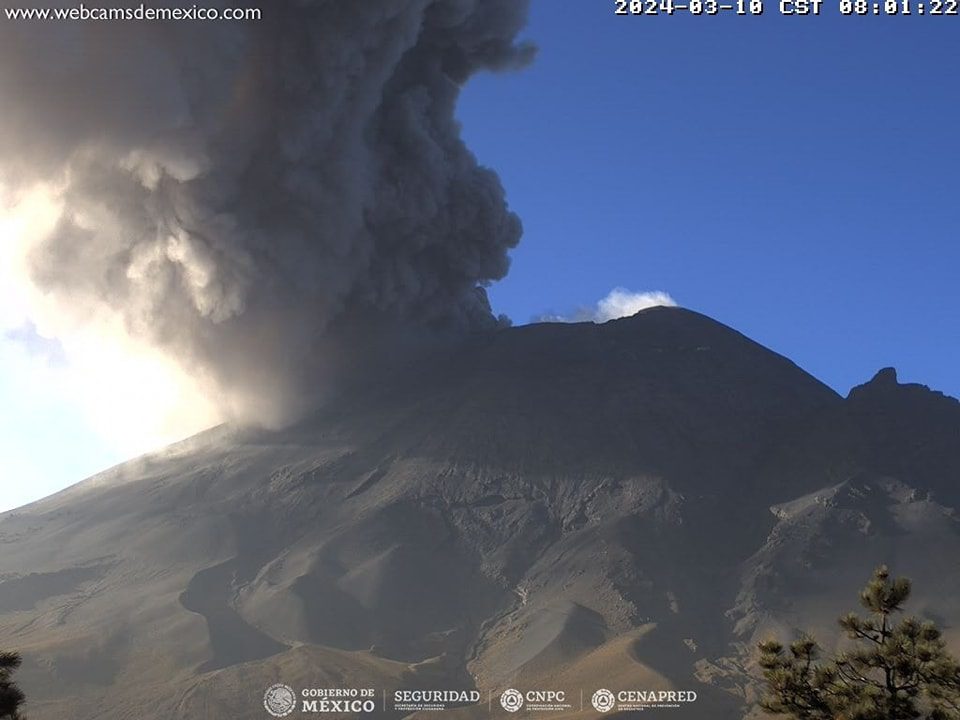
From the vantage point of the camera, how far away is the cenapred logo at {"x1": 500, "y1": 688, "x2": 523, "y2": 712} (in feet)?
133

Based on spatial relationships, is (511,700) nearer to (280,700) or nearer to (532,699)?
(532,699)

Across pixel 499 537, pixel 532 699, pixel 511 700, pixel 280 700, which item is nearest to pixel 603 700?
pixel 532 699

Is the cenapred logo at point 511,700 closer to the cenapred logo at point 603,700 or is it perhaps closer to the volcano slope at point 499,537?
the volcano slope at point 499,537

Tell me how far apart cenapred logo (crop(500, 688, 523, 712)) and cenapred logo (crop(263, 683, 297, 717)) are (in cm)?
873

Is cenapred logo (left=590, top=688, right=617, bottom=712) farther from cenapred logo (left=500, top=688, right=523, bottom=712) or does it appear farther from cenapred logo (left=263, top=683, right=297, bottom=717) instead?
cenapred logo (left=263, top=683, right=297, bottom=717)

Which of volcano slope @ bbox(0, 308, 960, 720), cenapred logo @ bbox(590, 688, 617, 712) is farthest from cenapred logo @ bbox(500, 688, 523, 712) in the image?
cenapred logo @ bbox(590, 688, 617, 712)

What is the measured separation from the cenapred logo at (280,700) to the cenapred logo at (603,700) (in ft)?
40.5

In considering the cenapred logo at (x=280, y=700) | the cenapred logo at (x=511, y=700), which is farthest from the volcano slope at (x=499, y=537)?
the cenapred logo at (x=511, y=700)

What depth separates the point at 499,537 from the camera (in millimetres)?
58531

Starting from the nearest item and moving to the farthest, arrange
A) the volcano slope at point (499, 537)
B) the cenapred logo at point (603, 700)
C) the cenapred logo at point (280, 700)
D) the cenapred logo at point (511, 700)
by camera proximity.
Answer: the cenapred logo at point (603, 700) → the cenapred logo at point (280, 700) → the cenapred logo at point (511, 700) → the volcano slope at point (499, 537)

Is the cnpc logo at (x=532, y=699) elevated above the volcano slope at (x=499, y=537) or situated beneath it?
situated beneath

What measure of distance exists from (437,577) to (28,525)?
32.8m

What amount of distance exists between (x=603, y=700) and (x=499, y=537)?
19673mm

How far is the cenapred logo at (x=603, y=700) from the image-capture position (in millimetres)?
38656
